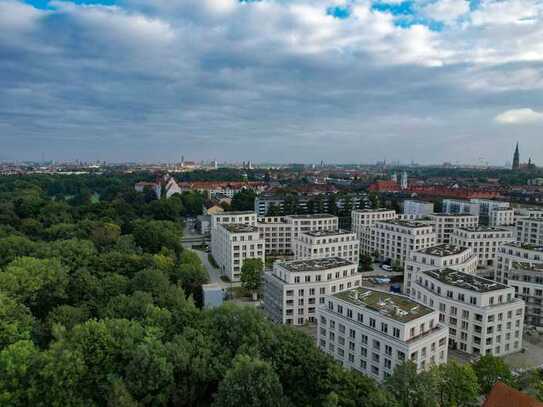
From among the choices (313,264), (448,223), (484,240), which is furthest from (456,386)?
(448,223)

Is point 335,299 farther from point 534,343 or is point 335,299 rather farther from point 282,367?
point 534,343

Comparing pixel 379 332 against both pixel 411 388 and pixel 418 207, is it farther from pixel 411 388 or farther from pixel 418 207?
pixel 418 207

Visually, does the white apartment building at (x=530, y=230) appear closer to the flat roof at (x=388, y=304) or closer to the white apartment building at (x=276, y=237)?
the white apartment building at (x=276, y=237)

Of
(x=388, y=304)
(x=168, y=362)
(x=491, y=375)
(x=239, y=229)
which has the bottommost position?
(x=491, y=375)

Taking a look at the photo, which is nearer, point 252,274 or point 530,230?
point 252,274

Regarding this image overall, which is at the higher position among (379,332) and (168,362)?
(168,362)

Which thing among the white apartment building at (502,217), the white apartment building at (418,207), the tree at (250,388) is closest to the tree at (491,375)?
the tree at (250,388)

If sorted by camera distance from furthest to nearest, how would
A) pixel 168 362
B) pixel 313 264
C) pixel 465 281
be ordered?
pixel 313 264
pixel 465 281
pixel 168 362
